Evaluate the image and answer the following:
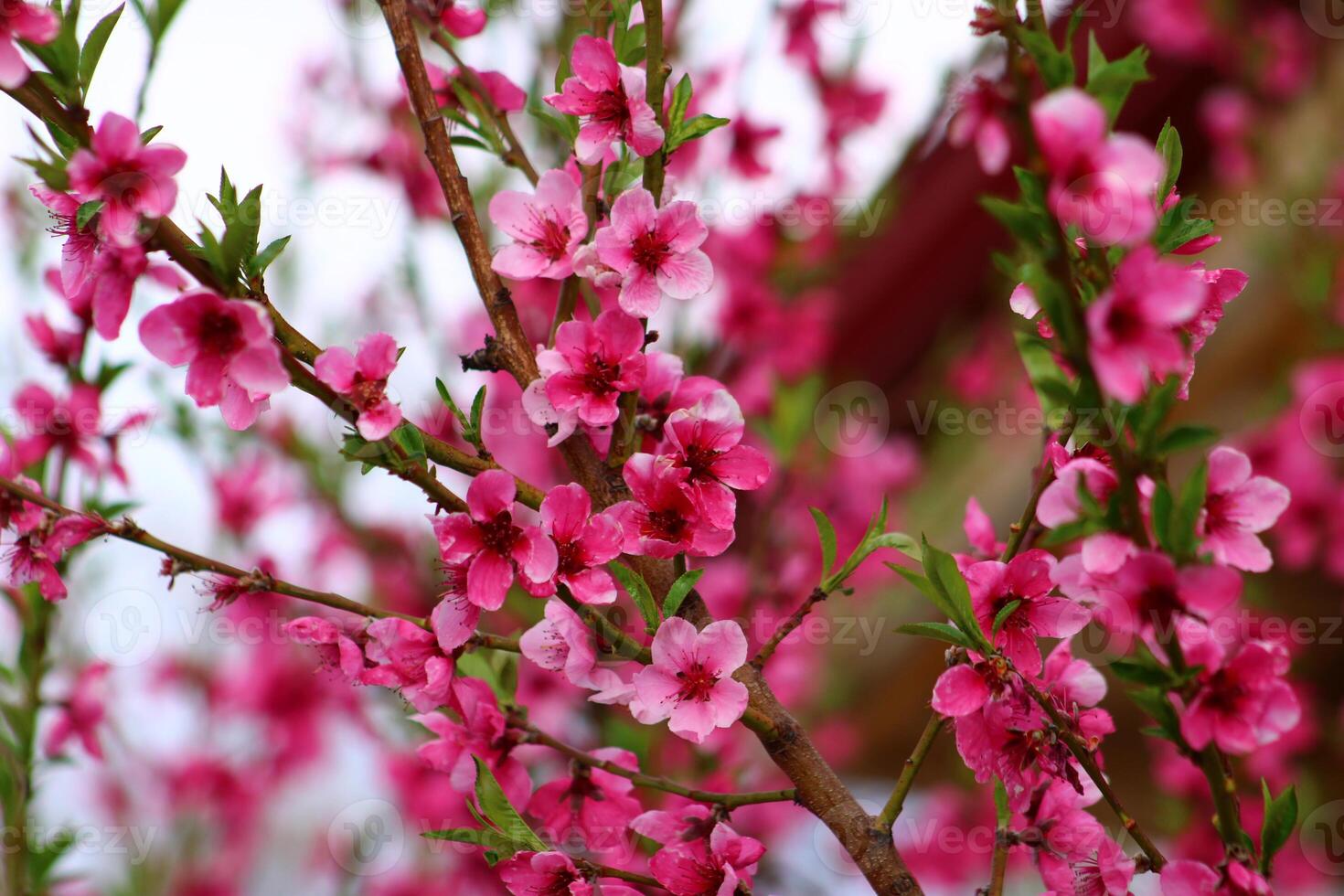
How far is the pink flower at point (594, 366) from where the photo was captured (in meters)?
0.66

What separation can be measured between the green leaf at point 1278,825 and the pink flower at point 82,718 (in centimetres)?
106

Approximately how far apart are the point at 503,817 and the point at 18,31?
0.56 m

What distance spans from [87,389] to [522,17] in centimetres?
101

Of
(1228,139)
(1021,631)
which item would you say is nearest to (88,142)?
(1021,631)

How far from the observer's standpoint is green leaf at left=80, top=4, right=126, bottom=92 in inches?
24.9

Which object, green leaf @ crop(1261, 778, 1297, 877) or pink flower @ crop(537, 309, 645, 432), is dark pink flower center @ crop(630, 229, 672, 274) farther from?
green leaf @ crop(1261, 778, 1297, 877)

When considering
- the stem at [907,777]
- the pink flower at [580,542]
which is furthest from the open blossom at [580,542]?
the stem at [907,777]

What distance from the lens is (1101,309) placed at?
47 cm

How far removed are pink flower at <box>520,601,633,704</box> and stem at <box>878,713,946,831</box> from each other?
0.18 metres

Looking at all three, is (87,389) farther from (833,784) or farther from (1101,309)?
(1101,309)
